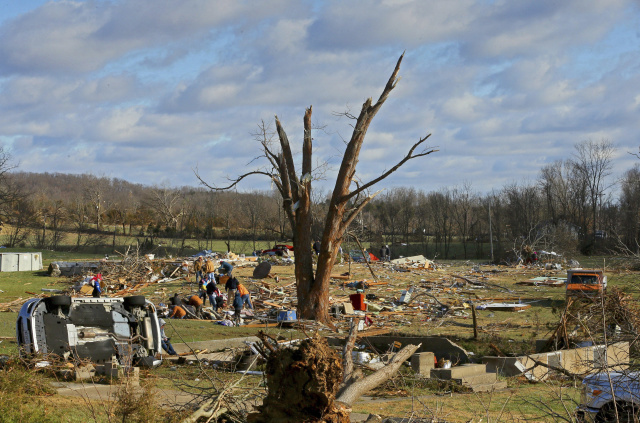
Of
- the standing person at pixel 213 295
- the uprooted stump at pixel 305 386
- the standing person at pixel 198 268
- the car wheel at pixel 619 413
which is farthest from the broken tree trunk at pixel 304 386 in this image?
the standing person at pixel 198 268

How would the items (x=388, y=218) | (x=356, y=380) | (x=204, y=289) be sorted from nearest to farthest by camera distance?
(x=356, y=380) < (x=204, y=289) < (x=388, y=218)

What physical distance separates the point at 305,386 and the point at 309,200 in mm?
13631

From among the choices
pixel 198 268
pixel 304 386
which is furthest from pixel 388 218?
pixel 304 386

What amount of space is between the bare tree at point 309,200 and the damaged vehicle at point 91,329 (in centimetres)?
728

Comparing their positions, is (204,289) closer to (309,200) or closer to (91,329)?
(309,200)

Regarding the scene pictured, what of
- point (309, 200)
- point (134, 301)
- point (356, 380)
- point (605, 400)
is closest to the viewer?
point (605, 400)

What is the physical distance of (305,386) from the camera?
509cm

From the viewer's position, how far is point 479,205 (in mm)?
76438

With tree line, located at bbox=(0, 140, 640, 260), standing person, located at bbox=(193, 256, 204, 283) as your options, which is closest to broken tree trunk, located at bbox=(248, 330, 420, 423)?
standing person, located at bbox=(193, 256, 204, 283)

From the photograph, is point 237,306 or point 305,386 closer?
point 305,386

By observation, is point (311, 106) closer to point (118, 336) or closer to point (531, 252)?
point (118, 336)

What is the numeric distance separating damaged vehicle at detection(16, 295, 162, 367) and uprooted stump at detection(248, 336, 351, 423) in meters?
5.59

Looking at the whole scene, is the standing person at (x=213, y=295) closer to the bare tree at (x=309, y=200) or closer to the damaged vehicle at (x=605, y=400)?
the bare tree at (x=309, y=200)

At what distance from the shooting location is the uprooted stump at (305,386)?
16.6ft
